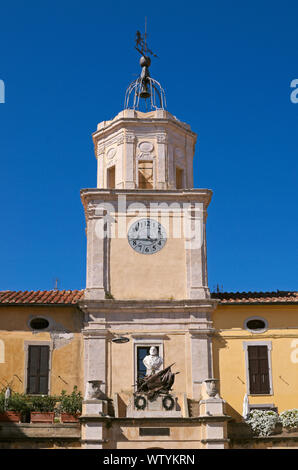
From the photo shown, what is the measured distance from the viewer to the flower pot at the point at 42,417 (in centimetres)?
2917

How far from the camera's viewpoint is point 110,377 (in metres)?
30.9

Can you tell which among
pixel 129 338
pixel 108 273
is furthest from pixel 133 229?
pixel 129 338

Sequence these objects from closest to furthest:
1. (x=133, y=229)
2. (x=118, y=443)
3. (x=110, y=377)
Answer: (x=118, y=443) → (x=110, y=377) → (x=133, y=229)

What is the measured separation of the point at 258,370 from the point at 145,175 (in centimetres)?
1037

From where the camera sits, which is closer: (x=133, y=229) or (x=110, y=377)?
(x=110, y=377)

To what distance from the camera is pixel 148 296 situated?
106 ft

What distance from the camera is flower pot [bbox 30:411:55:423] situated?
2917cm

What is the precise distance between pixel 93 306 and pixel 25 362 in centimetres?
369

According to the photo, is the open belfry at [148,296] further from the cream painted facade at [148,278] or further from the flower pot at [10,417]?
the flower pot at [10,417]

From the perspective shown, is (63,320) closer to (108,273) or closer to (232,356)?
(108,273)

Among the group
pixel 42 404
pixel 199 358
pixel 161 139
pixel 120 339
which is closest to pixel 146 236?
pixel 161 139

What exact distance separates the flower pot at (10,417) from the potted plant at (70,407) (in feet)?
5.64

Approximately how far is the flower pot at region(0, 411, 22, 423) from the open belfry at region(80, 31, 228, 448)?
3107mm

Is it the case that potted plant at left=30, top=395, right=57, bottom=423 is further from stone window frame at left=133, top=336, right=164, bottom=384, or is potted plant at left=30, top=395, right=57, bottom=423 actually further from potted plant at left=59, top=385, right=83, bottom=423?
stone window frame at left=133, top=336, right=164, bottom=384
